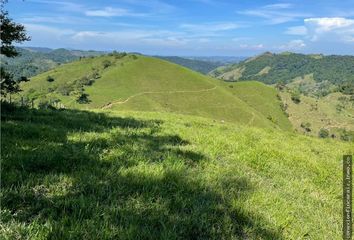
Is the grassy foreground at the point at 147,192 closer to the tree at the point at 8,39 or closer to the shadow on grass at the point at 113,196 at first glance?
the shadow on grass at the point at 113,196

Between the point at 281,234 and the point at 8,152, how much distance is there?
17.1ft

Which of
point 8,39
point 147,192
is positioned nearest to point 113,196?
point 147,192

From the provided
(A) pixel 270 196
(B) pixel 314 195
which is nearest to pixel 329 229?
(A) pixel 270 196

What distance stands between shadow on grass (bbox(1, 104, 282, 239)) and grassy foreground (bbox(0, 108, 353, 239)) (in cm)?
2

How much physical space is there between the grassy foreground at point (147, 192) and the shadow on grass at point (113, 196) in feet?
0.05

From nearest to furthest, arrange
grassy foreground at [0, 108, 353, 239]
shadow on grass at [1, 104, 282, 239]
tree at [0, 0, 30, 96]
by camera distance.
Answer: shadow on grass at [1, 104, 282, 239], grassy foreground at [0, 108, 353, 239], tree at [0, 0, 30, 96]

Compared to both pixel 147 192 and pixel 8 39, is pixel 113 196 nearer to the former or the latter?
pixel 147 192

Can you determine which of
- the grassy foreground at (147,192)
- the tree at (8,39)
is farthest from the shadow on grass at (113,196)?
the tree at (8,39)

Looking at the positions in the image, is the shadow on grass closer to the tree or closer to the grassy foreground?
the grassy foreground

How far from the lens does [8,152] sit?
7.18 meters

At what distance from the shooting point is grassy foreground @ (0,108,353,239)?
4703 millimetres

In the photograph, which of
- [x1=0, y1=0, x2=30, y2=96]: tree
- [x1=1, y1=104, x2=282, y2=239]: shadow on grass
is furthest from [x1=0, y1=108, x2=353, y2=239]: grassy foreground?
[x1=0, y1=0, x2=30, y2=96]: tree

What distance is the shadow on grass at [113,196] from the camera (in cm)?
459

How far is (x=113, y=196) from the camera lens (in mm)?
5582
